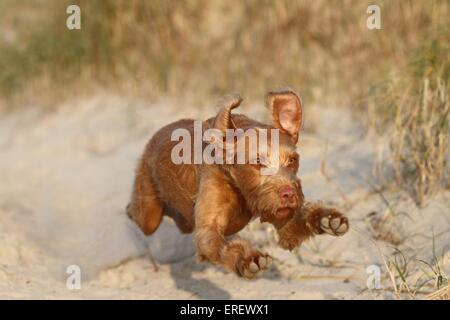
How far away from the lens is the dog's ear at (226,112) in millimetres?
5762

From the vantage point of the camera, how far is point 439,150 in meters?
7.70

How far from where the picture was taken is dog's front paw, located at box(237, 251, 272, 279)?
530 cm

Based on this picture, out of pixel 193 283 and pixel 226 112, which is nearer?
pixel 226 112

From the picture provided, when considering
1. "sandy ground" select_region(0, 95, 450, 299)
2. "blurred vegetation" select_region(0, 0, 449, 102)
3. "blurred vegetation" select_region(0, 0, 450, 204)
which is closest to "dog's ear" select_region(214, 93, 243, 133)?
"sandy ground" select_region(0, 95, 450, 299)

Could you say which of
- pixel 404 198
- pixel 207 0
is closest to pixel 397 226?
pixel 404 198

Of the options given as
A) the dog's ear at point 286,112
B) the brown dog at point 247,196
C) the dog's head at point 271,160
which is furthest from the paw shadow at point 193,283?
the dog's ear at point 286,112

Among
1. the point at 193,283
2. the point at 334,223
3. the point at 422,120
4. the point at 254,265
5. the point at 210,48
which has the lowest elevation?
the point at 193,283

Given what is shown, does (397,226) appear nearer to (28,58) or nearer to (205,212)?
(205,212)

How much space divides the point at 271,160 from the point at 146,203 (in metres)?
1.92

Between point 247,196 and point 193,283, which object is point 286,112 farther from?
point 193,283

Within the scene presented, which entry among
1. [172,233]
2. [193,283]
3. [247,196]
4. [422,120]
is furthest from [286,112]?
[172,233]

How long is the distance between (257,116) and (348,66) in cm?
240

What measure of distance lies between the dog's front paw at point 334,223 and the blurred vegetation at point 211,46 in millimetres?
5810

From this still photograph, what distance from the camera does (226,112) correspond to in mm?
5789
